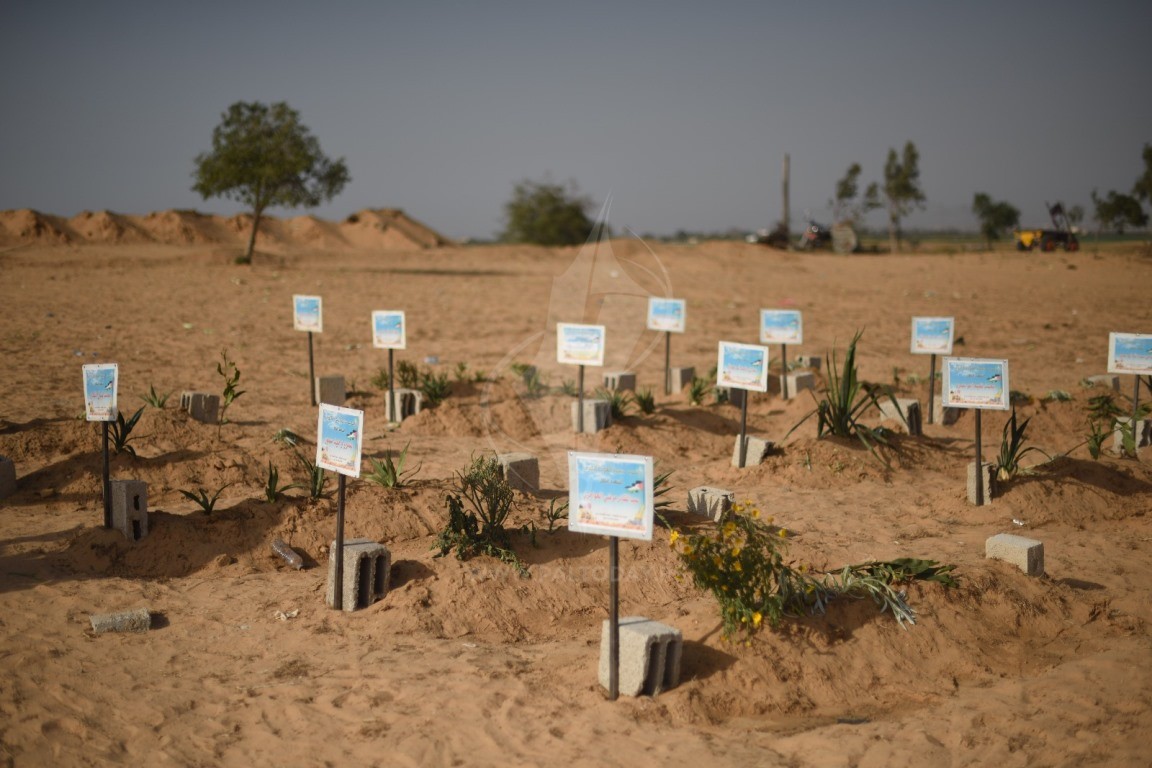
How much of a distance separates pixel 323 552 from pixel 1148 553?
5971 millimetres

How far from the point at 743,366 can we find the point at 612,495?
4254 millimetres

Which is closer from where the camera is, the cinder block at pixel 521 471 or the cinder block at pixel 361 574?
the cinder block at pixel 361 574

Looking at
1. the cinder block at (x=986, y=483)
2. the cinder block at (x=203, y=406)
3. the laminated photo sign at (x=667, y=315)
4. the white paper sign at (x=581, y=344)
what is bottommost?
the cinder block at (x=986, y=483)

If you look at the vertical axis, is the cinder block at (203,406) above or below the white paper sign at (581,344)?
below

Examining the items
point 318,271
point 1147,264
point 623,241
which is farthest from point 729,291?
point 318,271

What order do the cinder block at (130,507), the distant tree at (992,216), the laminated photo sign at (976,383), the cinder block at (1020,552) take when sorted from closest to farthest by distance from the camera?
the cinder block at (1020,552) < the cinder block at (130,507) < the laminated photo sign at (976,383) < the distant tree at (992,216)

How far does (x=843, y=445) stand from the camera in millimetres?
8883

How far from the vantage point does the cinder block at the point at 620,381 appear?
11.3 meters

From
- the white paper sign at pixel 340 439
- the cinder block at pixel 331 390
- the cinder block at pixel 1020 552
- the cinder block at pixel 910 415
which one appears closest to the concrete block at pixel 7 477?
the white paper sign at pixel 340 439

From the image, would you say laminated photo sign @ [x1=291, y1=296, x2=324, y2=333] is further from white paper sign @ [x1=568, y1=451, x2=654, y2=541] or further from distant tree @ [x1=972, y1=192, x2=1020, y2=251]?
distant tree @ [x1=972, y1=192, x2=1020, y2=251]

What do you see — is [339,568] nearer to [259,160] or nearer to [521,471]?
[521,471]

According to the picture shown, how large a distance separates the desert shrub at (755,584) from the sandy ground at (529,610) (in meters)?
0.11

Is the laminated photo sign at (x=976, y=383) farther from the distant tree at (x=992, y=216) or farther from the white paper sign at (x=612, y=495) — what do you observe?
the distant tree at (x=992, y=216)

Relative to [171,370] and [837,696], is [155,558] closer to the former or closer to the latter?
[837,696]
